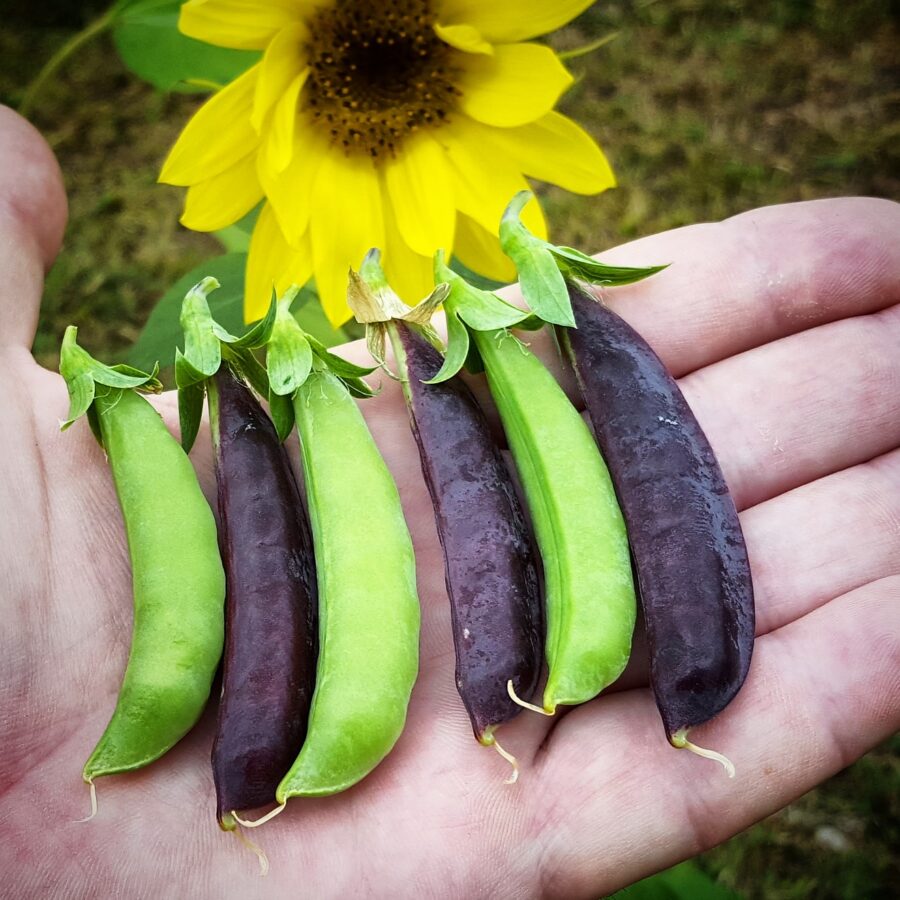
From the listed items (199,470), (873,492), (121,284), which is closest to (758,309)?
(873,492)

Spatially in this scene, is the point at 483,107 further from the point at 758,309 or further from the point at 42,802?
the point at 42,802

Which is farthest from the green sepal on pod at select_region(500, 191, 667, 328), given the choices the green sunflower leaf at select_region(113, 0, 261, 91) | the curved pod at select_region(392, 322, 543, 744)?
the green sunflower leaf at select_region(113, 0, 261, 91)

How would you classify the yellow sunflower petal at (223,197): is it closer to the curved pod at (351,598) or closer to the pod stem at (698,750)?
the curved pod at (351,598)

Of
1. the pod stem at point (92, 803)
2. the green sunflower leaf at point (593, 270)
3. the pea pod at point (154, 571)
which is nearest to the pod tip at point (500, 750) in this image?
the pea pod at point (154, 571)

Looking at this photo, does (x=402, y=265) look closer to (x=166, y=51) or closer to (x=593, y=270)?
(x=593, y=270)

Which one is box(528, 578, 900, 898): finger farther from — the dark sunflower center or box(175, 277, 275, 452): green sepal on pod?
the dark sunflower center
